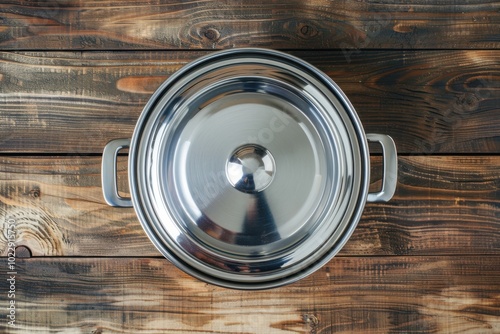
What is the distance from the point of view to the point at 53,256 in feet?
1.94

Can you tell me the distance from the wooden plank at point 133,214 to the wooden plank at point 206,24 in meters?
0.16

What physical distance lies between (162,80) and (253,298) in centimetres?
31

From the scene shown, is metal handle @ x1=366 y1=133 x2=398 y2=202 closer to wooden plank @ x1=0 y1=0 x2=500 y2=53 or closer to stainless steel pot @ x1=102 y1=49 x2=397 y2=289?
stainless steel pot @ x1=102 y1=49 x2=397 y2=289

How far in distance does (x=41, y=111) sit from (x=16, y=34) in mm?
108

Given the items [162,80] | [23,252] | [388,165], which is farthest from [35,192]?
[388,165]

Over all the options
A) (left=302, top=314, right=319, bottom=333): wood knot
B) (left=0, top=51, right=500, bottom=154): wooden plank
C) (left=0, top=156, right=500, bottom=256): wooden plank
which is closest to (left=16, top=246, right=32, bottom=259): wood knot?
(left=0, top=156, right=500, bottom=256): wooden plank

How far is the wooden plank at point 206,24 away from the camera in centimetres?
58

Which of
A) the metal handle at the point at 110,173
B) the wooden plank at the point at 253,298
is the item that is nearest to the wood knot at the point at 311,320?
the wooden plank at the point at 253,298

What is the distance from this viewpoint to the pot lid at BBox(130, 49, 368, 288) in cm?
55

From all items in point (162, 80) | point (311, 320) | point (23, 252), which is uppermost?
point (162, 80)

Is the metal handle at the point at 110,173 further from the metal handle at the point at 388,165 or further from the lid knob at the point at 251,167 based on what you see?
the metal handle at the point at 388,165

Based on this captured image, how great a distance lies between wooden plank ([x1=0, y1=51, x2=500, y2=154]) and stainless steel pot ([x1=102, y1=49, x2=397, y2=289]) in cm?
6

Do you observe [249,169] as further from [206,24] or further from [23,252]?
[23,252]

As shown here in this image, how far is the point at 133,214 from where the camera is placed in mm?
580
